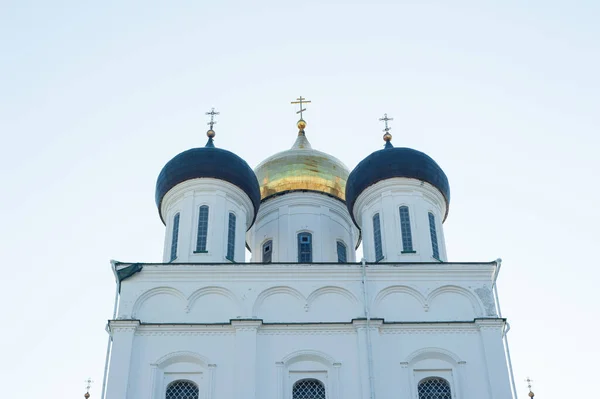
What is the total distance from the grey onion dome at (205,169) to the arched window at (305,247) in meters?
1.94

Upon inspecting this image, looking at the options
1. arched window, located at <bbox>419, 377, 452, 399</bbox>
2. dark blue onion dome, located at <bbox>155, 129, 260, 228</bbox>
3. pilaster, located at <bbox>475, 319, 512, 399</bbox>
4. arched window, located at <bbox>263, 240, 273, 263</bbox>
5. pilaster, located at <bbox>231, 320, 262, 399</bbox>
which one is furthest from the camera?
arched window, located at <bbox>263, 240, 273, 263</bbox>

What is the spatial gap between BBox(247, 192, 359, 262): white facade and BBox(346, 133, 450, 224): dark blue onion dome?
1.72m

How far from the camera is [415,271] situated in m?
18.2

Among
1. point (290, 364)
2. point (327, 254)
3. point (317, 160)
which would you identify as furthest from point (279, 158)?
point (290, 364)

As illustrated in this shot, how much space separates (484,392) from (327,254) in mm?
6380

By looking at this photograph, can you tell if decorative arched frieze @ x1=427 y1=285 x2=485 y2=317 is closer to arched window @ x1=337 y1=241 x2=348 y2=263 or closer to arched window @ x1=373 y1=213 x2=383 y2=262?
arched window @ x1=373 y1=213 x2=383 y2=262

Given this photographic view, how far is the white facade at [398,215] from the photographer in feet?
62.9

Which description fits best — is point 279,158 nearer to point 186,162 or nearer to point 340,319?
point 186,162

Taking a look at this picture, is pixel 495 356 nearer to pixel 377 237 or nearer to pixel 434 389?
pixel 434 389

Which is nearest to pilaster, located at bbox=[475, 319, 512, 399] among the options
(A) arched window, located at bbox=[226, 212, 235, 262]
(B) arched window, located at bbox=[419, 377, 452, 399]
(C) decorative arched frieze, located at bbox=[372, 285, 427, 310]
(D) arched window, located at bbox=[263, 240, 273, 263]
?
(B) arched window, located at bbox=[419, 377, 452, 399]

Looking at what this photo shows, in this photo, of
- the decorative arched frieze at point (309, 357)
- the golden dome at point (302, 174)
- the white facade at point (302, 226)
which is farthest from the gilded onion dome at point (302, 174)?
the decorative arched frieze at point (309, 357)

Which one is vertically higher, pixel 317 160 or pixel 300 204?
pixel 317 160

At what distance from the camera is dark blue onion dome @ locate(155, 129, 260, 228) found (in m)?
20.2

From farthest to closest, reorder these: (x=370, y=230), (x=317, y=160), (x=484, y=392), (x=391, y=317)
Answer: (x=317, y=160), (x=370, y=230), (x=391, y=317), (x=484, y=392)
